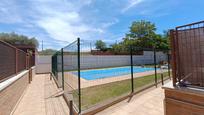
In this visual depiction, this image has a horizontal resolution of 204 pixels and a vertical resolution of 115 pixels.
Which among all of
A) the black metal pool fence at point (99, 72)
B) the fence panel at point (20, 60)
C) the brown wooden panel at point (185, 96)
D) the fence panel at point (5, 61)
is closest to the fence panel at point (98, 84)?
the black metal pool fence at point (99, 72)

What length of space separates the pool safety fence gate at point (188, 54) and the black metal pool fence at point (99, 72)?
229cm

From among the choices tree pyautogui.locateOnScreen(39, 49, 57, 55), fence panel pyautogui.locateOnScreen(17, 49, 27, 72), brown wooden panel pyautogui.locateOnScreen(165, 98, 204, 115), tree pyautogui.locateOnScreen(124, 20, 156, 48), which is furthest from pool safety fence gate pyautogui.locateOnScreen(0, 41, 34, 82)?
tree pyautogui.locateOnScreen(124, 20, 156, 48)

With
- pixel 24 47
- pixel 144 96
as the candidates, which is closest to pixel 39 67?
pixel 24 47

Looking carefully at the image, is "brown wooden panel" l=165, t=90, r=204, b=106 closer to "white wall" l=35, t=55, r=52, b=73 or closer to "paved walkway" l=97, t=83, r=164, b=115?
"paved walkway" l=97, t=83, r=164, b=115

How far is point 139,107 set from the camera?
4.22 metres

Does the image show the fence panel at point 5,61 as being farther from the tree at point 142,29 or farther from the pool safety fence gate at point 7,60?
the tree at point 142,29

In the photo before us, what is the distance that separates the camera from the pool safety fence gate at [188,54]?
2303 millimetres

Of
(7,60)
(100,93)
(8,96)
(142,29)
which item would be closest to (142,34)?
(142,29)

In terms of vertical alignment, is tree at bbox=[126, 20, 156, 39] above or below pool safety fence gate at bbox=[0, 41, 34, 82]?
above

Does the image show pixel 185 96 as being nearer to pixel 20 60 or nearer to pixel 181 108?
pixel 181 108

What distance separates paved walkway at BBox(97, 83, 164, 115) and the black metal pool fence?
0.93 ft

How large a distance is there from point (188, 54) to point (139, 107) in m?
2.36

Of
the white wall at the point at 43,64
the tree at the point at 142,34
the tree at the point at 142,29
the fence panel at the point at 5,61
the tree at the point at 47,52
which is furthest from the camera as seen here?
the tree at the point at 142,29

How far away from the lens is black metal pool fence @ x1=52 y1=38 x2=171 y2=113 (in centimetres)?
441
